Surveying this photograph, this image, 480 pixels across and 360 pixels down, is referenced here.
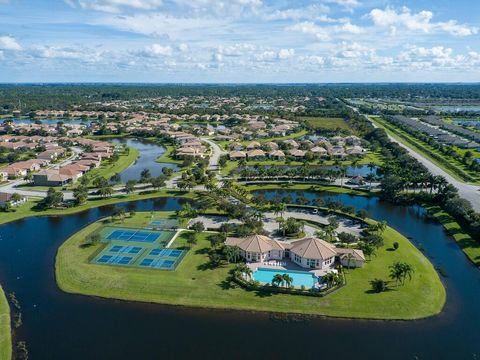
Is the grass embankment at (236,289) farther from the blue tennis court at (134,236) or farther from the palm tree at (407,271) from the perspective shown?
the blue tennis court at (134,236)

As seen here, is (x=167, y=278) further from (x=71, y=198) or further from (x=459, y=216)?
(x=459, y=216)

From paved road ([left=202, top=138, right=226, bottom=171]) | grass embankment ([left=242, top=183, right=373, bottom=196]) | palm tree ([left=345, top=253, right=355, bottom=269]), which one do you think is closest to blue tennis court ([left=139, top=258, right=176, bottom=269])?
palm tree ([left=345, top=253, right=355, bottom=269])

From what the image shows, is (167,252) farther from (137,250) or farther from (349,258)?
(349,258)

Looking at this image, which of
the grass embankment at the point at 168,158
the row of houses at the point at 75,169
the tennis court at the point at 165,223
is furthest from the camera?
the grass embankment at the point at 168,158

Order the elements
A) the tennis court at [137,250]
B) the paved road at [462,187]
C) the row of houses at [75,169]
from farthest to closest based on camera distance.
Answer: the row of houses at [75,169], the paved road at [462,187], the tennis court at [137,250]

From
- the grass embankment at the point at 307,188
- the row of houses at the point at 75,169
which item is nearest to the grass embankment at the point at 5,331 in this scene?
the row of houses at the point at 75,169

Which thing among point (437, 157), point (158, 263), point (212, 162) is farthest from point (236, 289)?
point (437, 157)
